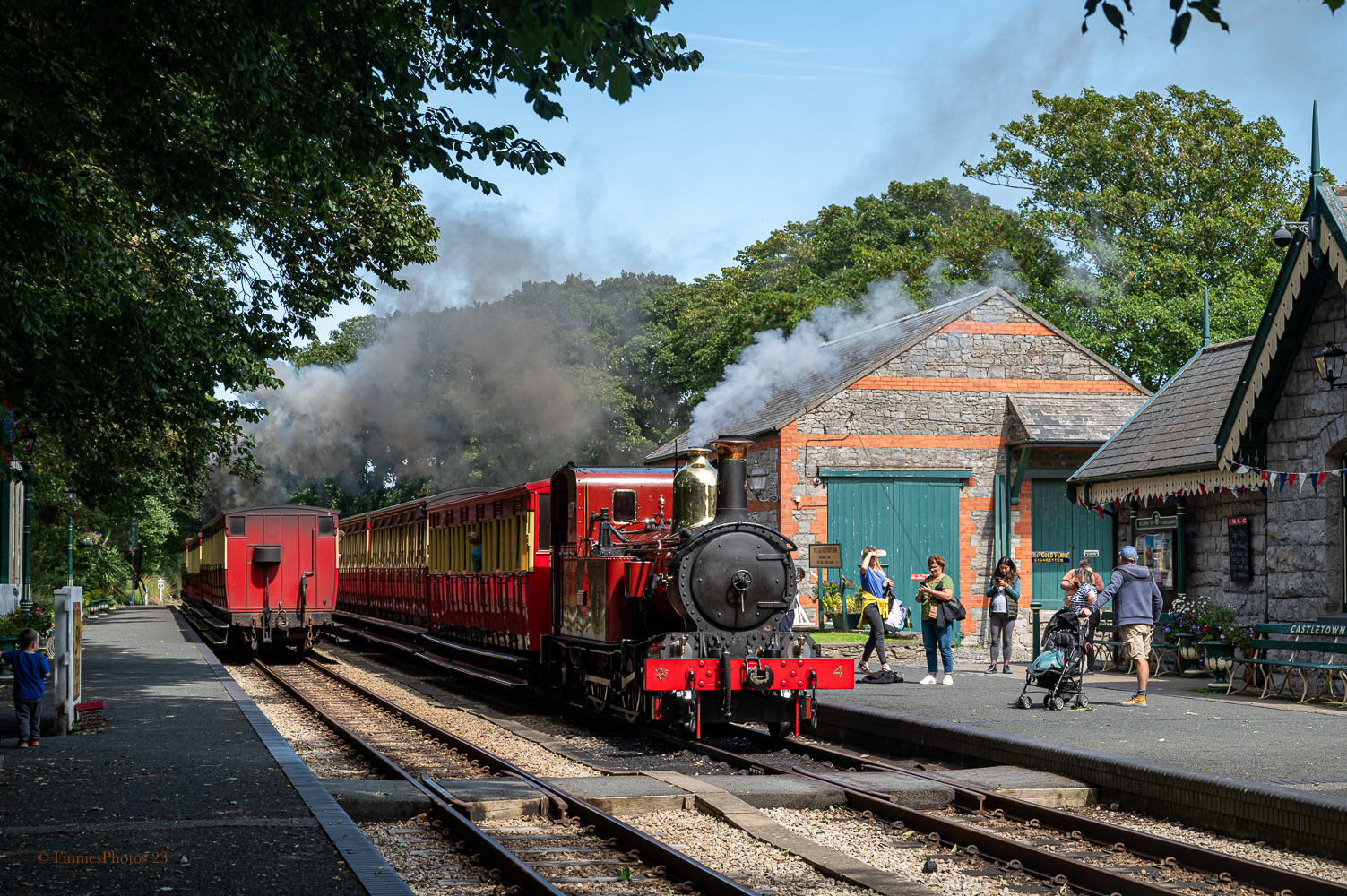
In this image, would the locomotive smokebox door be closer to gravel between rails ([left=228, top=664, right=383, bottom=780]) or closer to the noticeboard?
gravel between rails ([left=228, top=664, right=383, bottom=780])

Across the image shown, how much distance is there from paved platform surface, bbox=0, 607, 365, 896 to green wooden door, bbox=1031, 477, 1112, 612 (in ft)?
55.5

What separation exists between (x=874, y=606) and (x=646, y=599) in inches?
178

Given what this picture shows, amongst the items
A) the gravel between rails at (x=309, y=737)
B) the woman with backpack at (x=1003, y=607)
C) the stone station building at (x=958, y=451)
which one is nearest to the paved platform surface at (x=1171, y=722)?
the woman with backpack at (x=1003, y=607)

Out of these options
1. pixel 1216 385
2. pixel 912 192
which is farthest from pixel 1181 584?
pixel 912 192

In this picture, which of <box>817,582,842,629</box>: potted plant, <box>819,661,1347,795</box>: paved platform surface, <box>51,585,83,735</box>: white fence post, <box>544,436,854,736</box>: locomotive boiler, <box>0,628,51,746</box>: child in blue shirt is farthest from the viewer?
<box>817,582,842,629</box>: potted plant

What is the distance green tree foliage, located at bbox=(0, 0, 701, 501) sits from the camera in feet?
27.6

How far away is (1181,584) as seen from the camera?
17.9 meters

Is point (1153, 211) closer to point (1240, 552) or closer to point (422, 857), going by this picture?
point (1240, 552)

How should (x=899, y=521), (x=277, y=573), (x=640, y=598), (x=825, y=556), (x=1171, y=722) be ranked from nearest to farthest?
(x=1171, y=722) → (x=640, y=598) → (x=825, y=556) → (x=277, y=573) → (x=899, y=521)

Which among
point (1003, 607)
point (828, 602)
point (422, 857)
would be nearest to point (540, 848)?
point (422, 857)

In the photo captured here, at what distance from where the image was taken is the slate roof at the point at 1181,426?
57.4ft

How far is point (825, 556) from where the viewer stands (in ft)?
77.7

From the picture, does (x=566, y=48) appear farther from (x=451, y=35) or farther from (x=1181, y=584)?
(x=1181, y=584)

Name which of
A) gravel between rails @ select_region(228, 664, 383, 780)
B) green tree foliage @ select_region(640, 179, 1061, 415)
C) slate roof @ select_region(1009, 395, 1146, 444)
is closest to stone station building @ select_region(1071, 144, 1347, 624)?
slate roof @ select_region(1009, 395, 1146, 444)
